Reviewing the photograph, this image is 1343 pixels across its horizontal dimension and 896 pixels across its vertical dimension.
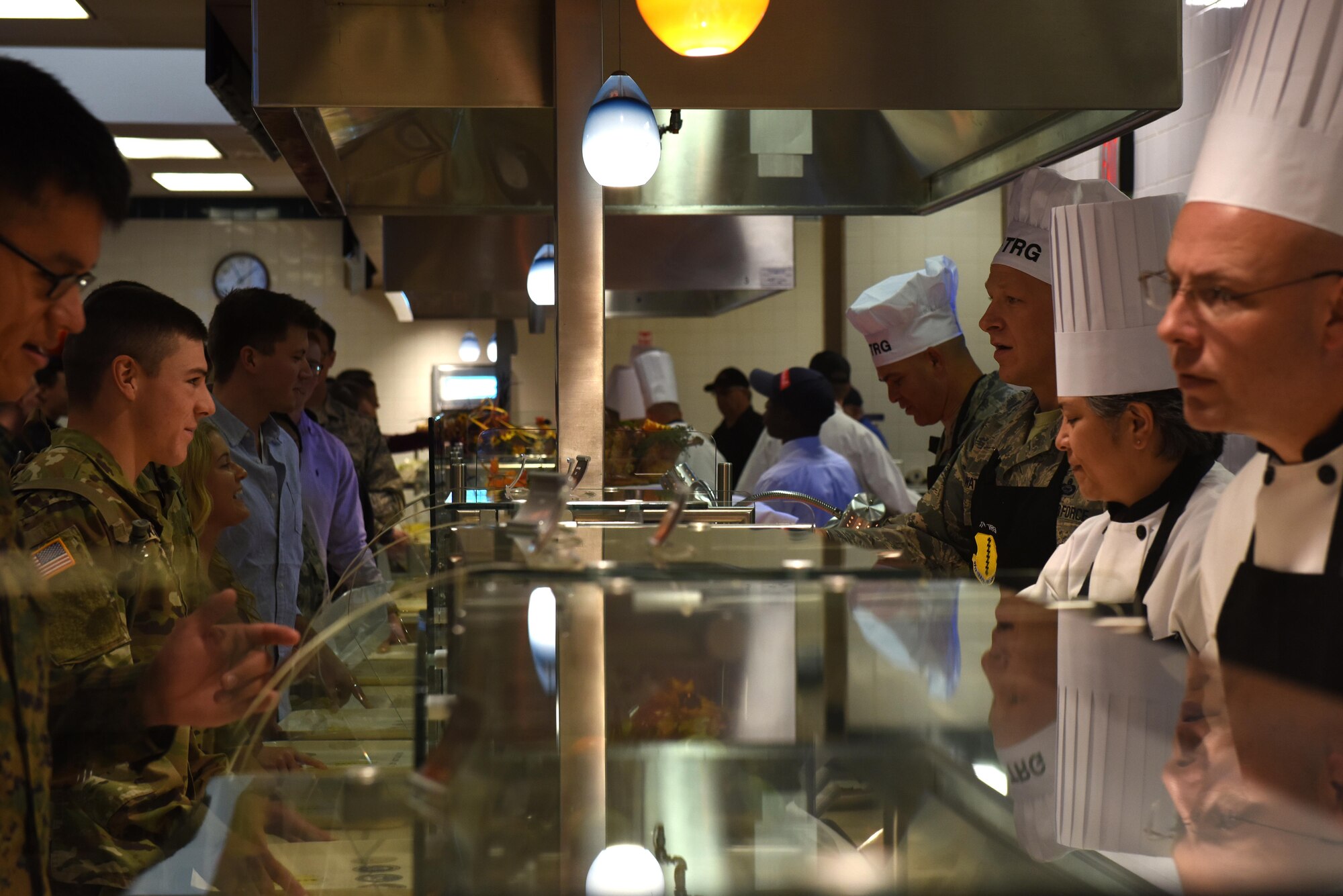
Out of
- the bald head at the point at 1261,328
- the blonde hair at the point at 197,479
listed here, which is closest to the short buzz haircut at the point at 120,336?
the blonde hair at the point at 197,479

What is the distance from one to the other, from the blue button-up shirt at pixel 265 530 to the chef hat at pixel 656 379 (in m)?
4.16

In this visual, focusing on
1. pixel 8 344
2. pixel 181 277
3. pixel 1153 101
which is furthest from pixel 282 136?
pixel 181 277

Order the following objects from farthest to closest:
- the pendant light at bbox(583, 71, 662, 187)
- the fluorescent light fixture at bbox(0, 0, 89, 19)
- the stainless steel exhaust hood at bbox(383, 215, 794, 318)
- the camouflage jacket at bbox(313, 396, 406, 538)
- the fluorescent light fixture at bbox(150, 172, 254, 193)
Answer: the fluorescent light fixture at bbox(150, 172, 254, 193) < the fluorescent light fixture at bbox(0, 0, 89, 19) < the stainless steel exhaust hood at bbox(383, 215, 794, 318) < the camouflage jacket at bbox(313, 396, 406, 538) < the pendant light at bbox(583, 71, 662, 187)

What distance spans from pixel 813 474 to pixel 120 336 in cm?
246

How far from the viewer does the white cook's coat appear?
1284mm

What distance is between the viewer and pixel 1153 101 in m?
2.29

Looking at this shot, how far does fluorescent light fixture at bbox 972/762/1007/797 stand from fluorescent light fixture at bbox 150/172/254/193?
8.12m

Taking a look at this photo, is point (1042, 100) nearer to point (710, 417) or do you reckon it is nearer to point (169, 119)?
point (169, 119)

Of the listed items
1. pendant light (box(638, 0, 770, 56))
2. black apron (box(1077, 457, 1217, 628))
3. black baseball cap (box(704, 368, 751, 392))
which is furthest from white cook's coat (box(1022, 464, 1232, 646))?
black baseball cap (box(704, 368, 751, 392))

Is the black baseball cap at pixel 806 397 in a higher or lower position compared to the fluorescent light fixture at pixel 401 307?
lower

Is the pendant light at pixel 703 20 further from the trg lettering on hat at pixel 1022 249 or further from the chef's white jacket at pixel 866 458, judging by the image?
the chef's white jacket at pixel 866 458

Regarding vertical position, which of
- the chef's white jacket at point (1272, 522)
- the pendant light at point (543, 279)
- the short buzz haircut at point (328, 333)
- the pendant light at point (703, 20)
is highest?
the pendant light at point (703, 20)

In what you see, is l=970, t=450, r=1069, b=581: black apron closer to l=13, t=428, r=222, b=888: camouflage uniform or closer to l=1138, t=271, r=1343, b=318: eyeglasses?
l=1138, t=271, r=1343, b=318: eyeglasses

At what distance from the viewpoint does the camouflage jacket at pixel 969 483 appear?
2.02 meters
